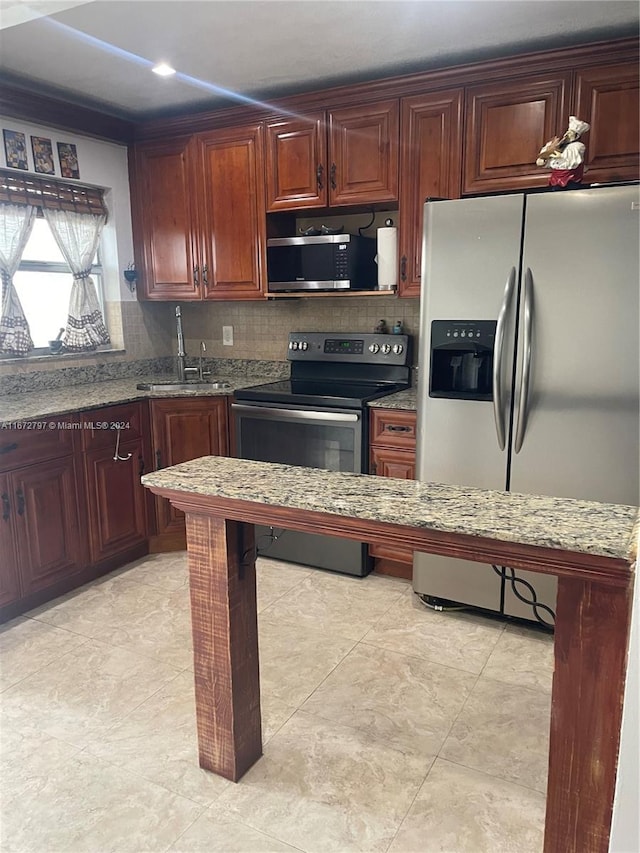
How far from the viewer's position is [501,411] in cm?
248

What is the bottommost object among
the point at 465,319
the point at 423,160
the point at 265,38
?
the point at 465,319

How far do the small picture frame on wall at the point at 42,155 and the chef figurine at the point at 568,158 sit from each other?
2477mm

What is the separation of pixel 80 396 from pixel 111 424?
0.79 ft

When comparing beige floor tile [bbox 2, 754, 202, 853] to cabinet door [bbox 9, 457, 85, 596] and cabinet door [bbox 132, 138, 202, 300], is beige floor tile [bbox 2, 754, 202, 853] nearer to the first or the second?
cabinet door [bbox 9, 457, 85, 596]

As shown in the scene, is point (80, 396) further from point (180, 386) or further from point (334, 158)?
point (334, 158)

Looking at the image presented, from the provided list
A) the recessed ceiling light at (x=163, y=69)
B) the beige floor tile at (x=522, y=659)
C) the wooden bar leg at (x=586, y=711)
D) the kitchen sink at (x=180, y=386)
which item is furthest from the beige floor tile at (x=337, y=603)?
the recessed ceiling light at (x=163, y=69)

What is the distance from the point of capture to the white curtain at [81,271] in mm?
3482

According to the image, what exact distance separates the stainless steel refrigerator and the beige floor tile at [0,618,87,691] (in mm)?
1666

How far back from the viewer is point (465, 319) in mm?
2521

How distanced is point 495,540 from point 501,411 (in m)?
1.32

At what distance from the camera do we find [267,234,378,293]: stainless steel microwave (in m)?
3.22

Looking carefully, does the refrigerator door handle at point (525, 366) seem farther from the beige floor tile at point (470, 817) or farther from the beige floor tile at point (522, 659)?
the beige floor tile at point (470, 817)

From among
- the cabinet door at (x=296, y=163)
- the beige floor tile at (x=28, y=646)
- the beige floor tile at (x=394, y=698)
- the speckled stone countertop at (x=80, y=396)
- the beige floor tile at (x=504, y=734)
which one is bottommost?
the beige floor tile at (x=504, y=734)

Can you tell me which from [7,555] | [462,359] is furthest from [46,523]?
[462,359]
